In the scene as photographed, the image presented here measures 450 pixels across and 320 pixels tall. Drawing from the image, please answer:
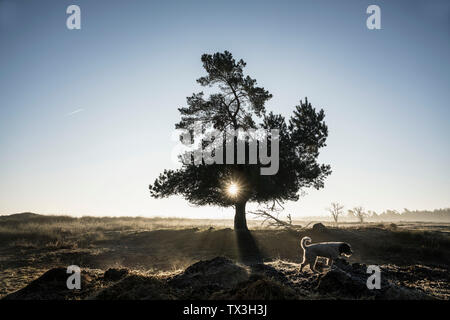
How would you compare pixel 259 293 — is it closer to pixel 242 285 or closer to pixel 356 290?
pixel 242 285

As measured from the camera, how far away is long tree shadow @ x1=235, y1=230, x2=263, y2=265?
528 inches

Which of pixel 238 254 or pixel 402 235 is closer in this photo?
pixel 238 254

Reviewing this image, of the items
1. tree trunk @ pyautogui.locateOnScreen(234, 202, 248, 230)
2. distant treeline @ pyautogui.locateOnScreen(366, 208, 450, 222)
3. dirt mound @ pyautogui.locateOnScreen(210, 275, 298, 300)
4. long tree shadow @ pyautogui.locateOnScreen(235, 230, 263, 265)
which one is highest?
dirt mound @ pyautogui.locateOnScreen(210, 275, 298, 300)

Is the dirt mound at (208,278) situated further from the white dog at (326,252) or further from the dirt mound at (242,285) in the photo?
the white dog at (326,252)

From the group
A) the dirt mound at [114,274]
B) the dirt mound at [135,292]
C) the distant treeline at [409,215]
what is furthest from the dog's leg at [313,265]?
the distant treeline at [409,215]

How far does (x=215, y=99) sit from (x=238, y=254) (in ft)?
39.2

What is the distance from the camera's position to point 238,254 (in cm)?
1487

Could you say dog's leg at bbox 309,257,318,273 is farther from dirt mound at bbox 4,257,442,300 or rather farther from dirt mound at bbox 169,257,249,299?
dirt mound at bbox 169,257,249,299

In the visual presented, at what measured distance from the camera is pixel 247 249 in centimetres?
1588

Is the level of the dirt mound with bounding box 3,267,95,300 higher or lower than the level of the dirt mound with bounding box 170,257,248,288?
lower

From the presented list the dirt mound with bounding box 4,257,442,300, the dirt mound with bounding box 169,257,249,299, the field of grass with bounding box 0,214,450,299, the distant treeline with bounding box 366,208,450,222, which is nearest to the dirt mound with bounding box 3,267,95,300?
the dirt mound with bounding box 4,257,442,300

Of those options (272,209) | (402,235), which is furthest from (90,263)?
(402,235)
